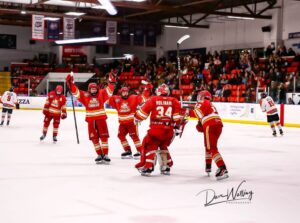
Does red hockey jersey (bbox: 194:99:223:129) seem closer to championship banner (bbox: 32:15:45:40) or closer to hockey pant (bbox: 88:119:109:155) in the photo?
hockey pant (bbox: 88:119:109:155)

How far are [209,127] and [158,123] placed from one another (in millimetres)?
726

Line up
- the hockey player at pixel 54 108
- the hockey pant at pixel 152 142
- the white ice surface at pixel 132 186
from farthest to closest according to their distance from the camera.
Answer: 1. the hockey player at pixel 54 108
2. the hockey pant at pixel 152 142
3. the white ice surface at pixel 132 186

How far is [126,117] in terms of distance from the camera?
9016 millimetres

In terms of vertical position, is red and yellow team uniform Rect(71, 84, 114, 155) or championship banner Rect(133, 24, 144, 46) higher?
championship banner Rect(133, 24, 144, 46)

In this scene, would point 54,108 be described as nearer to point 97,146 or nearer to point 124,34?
point 97,146

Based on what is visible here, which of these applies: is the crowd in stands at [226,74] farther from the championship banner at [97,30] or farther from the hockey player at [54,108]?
the hockey player at [54,108]

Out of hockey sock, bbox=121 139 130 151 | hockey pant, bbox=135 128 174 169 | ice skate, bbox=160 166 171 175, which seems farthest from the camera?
hockey sock, bbox=121 139 130 151

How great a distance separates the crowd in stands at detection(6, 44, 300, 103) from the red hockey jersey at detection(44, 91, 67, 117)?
16.3 ft

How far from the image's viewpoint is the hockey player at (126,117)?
9031mm

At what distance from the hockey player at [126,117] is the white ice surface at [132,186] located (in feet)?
1.23

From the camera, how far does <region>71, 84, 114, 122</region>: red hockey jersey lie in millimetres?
8406

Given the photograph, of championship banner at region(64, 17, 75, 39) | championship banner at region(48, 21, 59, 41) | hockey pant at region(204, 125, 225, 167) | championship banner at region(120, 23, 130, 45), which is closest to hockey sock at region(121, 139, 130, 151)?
hockey pant at region(204, 125, 225, 167)

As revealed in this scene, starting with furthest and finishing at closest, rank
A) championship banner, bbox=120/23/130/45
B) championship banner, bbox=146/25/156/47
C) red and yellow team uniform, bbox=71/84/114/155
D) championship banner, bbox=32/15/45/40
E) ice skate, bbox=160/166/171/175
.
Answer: championship banner, bbox=146/25/156/47 < championship banner, bbox=120/23/130/45 < championship banner, bbox=32/15/45/40 < red and yellow team uniform, bbox=71/84/114/155 < ice skate, bbox=160/166/171/175
